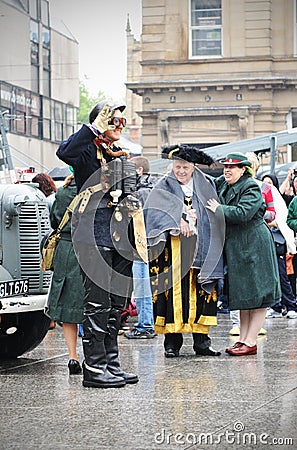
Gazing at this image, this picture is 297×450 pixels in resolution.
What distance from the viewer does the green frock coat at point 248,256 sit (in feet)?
32.0

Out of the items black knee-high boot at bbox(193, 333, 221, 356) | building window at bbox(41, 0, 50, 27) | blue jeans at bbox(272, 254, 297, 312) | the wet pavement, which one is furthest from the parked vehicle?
building window at bbox(41, 0, 50, 27)

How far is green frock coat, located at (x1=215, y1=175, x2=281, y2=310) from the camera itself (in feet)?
32.0

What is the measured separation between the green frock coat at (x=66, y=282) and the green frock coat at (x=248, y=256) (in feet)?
5.21

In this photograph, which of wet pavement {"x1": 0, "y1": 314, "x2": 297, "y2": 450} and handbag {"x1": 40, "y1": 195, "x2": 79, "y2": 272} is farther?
handbag {"x1": 40, "y1": 195, "x2": 79, "y2": 272}

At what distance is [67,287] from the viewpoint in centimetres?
881

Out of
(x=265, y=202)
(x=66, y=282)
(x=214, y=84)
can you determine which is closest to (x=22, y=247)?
(x=66, y=282)

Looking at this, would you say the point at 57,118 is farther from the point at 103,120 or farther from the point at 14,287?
the point at 103,120

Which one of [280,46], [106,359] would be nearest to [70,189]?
[106,359]

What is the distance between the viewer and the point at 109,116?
8078 millimetres

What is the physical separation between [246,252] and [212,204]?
52 cm

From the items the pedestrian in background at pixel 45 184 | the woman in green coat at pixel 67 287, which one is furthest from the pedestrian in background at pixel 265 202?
the woman in green coat at pixel 67 287

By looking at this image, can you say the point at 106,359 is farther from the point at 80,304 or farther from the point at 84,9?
the point at 84,9

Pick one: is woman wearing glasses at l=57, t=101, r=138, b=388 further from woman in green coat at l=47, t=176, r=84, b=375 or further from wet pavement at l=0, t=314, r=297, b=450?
woman in green coat at l=47, t=176, r=84, b=375

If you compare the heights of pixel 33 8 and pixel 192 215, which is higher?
pixel 33 8
